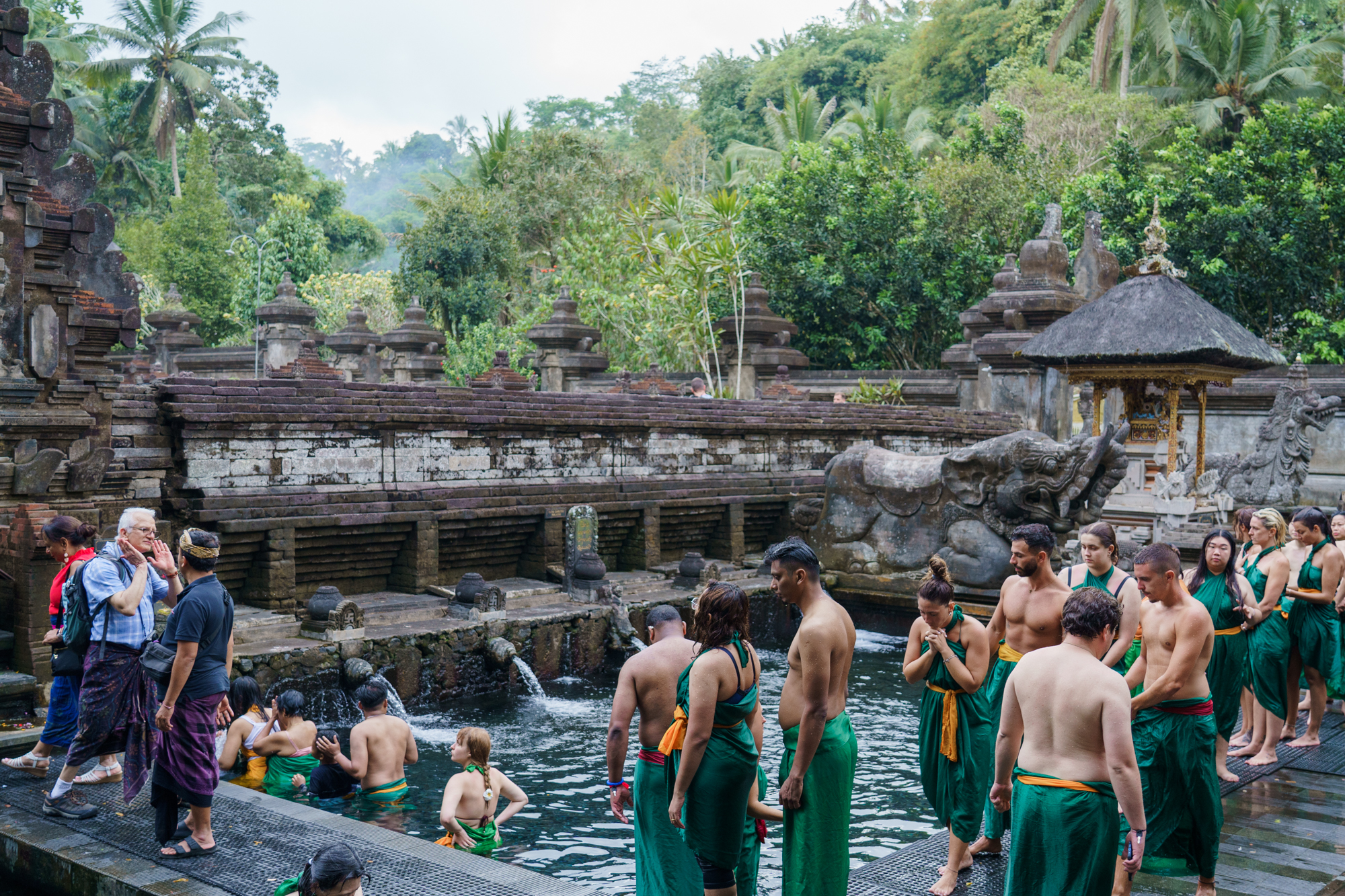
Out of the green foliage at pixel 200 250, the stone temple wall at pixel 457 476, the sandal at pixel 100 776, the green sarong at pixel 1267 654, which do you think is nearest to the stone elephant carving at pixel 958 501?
the stone temple wall at pixel 457 476

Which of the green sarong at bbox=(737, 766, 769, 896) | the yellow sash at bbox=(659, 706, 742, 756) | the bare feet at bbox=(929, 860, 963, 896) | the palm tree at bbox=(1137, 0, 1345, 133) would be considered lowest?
the bare feet at bbox=(929, 860, 963, 896)

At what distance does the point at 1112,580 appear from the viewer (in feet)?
20.1

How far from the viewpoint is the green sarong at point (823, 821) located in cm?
468

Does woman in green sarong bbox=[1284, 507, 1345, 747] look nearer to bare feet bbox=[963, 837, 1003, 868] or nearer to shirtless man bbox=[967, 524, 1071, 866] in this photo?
shirtless man bbox=[967, 524, 1071, 866]

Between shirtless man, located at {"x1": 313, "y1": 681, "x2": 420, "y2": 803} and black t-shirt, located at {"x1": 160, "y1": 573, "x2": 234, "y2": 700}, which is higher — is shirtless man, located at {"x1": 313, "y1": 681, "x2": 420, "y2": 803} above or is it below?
below

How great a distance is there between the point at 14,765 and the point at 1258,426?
66.6 ft

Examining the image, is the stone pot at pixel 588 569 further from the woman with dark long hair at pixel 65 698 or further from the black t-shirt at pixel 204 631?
the black t-shirt at pixel 204 631

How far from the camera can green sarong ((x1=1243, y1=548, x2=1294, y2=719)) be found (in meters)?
8.17

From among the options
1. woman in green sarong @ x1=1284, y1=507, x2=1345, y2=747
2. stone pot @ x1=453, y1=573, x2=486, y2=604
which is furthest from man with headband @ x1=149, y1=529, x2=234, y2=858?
woman in green sarong @ x1=1284, y1=507, x2=1345, y2=747

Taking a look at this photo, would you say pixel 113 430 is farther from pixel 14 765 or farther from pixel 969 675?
pixel 969 675

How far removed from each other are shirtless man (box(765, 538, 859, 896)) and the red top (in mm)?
4461

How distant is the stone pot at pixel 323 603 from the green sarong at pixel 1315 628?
7.65 meters

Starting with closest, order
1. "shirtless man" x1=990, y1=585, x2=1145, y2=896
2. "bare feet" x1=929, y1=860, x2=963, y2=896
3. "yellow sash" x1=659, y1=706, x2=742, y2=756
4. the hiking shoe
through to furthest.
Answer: "shirtless man" x1=990, y1=585, x2=1145, y2=896, "yellow sash" x1=659, y1=706, x2=742, y2=756, "bare feet" x1=929, y1=860, x2=963, y2=896, the hiking shoe

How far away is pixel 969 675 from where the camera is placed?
577 centimetres
